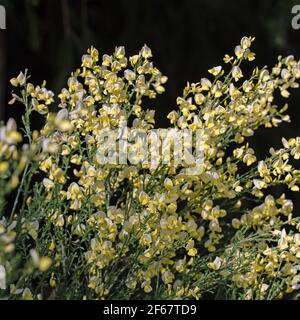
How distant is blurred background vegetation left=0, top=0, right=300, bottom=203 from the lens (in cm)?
233

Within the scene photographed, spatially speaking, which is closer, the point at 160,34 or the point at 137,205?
the point at 137,205

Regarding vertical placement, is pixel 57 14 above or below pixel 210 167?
above

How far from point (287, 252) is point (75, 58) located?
151 cm

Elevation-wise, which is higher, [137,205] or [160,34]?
[160,34]

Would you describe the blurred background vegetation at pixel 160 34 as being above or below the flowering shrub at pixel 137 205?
above

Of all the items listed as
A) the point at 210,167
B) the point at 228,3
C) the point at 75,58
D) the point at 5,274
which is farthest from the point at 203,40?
the point at 5,274

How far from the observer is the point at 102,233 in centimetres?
84

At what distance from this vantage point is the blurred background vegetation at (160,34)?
7.64ft

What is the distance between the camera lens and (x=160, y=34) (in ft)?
7.84
